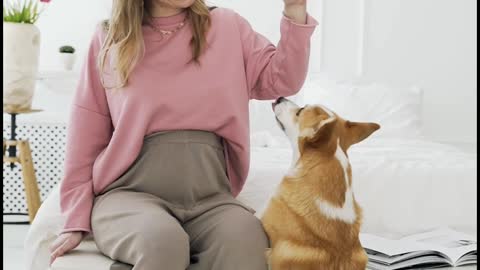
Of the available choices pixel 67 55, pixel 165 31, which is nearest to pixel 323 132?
pixel 165 31

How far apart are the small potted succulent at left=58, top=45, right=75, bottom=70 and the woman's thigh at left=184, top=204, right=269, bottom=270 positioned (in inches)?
106

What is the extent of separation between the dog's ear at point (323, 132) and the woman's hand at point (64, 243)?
0.56m

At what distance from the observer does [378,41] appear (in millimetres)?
4219

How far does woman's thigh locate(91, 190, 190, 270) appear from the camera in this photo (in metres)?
1.29

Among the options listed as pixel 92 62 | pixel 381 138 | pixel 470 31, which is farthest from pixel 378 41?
pixel 92 62

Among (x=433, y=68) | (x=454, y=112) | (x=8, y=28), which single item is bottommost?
(x=454, y=112)

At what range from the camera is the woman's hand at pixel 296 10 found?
4.97 ft

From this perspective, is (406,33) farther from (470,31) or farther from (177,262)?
(177,262)

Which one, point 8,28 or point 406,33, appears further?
point 406,33

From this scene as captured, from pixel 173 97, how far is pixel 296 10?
1.11 feet

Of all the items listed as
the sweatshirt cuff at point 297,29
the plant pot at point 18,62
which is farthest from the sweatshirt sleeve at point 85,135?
the plant pot at point 18,62

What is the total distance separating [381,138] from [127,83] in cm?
200

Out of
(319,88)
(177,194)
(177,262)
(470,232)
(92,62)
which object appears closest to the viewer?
(177,262)

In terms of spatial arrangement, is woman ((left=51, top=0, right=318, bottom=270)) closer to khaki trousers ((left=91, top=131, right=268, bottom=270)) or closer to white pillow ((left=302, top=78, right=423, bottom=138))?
khaki trousers ((left=91, top=131, right=268, bottom=270))
